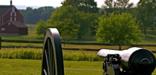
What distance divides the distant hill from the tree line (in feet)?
200

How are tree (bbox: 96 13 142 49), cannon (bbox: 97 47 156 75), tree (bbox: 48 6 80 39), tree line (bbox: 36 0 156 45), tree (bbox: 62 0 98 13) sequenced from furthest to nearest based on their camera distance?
1. tree (bbox: 62 0 98 13)
2. tree (bbox: 48 6 80 39)
3. tree line (bbox: 36 0 156 45)
4. tree (bbox: 96 13 142 49)
5. cannon (bbox: 97 47 156 75)

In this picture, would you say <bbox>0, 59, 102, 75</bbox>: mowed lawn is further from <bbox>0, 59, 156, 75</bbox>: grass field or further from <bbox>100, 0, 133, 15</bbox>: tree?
<bbox>100, 0, 133, 15</bbox>: tree

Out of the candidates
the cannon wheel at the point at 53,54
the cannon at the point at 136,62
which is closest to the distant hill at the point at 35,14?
the cannon wheel at the point at 53,54

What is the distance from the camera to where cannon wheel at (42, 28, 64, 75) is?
4895mm

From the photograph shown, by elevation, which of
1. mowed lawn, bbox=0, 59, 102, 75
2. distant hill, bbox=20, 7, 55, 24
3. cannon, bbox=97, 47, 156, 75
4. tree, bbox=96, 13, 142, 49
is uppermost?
cannon, bbox=97, 47, 156, 75

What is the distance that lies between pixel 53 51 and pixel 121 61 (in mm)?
694

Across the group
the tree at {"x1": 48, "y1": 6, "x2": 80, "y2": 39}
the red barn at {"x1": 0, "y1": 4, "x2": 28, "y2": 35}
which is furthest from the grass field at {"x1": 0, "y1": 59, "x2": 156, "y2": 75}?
the red barn at {"x1": 0, "y1": 4, "x2": 28, "y2": 35}

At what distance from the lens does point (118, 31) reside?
63219mm

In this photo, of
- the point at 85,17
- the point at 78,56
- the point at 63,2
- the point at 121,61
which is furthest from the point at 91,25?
the point at 121,61

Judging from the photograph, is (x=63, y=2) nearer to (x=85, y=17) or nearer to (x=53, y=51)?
(x=85, y=17)

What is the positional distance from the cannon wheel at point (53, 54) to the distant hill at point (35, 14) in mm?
158077

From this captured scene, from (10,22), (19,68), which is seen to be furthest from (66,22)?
(19,68)

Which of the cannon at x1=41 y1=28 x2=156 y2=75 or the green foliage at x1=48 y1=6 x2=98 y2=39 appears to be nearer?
the cannon at x1=41 y1=28 x2=156 y2=75

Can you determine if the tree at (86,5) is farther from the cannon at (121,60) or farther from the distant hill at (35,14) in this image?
the cannon at (121,60)
